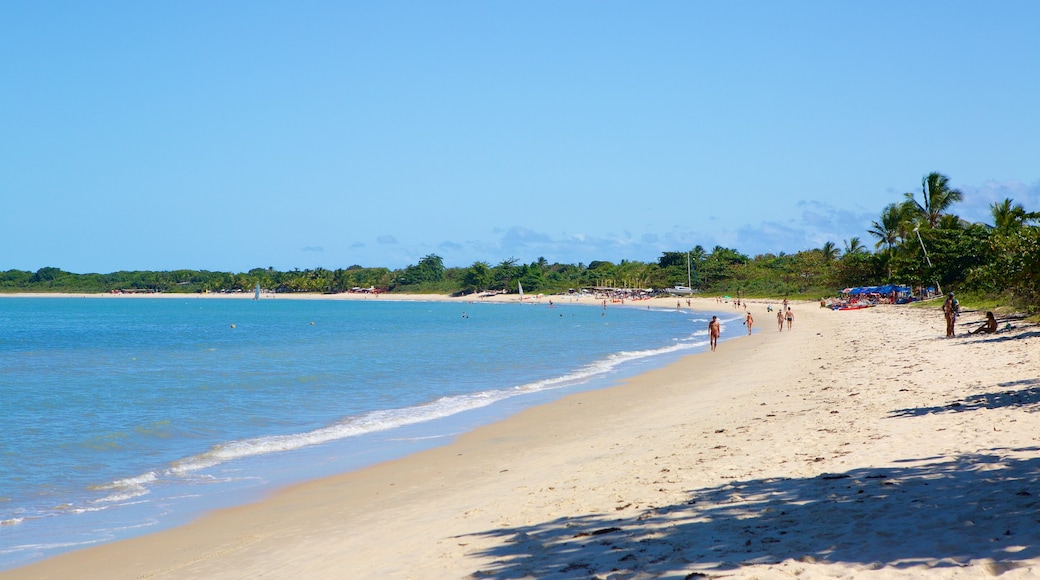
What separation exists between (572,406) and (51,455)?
10472mm

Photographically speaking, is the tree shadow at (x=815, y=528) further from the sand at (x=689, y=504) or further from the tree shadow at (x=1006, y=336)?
the tree shadow at (x=1006, y=336)

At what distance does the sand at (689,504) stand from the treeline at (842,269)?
583cm

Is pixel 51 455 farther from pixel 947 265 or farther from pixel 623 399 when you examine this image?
pixel 947 265

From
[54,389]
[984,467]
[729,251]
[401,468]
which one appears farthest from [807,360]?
[729,251]

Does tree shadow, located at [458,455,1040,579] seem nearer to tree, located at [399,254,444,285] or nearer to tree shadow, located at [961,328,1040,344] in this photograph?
tree shadow, located at [961,328,1040,344]

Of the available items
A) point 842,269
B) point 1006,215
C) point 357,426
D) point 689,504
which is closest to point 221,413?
point 357,426

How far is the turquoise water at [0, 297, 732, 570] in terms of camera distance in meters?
11.2

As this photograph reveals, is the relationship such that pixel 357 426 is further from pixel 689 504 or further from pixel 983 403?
pixel 983 403

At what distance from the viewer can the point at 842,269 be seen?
259 ft

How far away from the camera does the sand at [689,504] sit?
578cm

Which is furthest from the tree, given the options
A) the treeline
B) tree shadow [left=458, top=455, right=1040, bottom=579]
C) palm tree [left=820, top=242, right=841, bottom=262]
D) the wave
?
tree shadow [left=458, top=455, right=1040, bottom=579]

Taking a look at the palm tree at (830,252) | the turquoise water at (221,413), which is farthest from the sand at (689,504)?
the palm tree at (830,252)

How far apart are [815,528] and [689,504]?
1495 millimetres

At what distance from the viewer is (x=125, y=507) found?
35.6 feet
